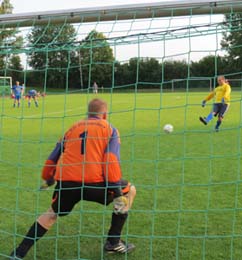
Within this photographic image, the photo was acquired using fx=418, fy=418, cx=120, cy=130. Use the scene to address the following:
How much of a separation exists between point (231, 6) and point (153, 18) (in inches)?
27.5

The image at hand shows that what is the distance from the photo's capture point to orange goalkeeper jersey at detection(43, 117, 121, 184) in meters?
3.38

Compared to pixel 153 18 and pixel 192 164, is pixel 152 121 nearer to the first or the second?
pixel 192 164

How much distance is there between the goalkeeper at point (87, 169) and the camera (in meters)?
3.38

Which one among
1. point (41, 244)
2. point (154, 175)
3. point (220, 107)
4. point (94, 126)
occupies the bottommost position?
point (41, 244)

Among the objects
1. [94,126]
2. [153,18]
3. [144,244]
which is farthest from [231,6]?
[144,244]

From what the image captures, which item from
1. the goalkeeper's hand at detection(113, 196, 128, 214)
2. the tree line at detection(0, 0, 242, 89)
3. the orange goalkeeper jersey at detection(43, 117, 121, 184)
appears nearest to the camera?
the orange goalkeeper jersey at detection(43, 117, 121, 184)

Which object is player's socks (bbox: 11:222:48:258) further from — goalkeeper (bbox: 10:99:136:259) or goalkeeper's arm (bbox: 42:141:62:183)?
goalkeeper's arm (bbox: 42:141:62:183)

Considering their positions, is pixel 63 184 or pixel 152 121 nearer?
pixel 63 184

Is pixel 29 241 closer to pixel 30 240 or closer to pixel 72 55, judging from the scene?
pixel 30 240

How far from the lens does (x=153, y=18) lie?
3.83m

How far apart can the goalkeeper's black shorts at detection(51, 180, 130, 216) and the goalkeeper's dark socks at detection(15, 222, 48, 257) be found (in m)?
0.20

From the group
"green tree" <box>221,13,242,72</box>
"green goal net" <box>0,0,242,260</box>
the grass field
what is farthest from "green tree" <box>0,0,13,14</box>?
"green tree" <box>221,13,242,72</box>

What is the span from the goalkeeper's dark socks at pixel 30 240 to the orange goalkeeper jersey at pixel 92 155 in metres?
0.46

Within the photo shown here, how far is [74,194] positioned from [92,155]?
0.37 m
